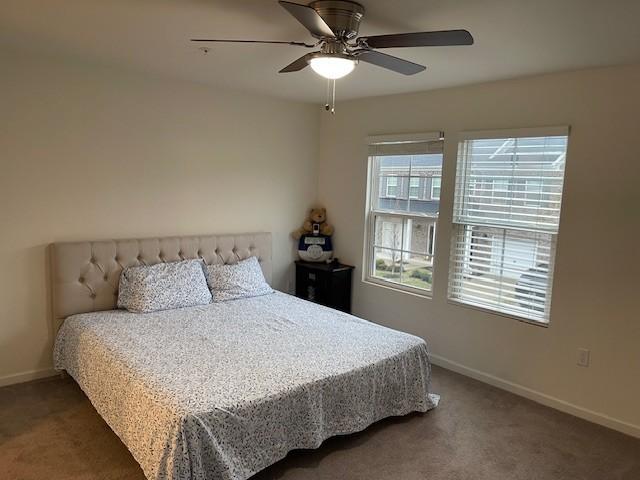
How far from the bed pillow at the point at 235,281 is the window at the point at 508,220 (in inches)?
65.6

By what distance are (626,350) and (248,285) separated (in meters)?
2.80

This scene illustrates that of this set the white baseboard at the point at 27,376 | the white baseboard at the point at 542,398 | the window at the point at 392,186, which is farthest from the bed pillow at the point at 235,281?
the white baseboard at the point at 542,398

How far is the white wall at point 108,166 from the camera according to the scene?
3225mm

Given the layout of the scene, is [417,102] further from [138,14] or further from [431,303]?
[138,14]

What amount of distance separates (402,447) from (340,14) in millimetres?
2364

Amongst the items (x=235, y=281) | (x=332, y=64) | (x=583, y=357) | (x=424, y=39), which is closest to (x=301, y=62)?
(x=332, y=64)

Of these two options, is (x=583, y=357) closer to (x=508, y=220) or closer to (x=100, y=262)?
(x=508, y=220)

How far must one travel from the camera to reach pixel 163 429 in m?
2.07

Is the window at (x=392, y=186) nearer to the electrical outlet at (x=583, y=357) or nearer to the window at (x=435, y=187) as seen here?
the window at (x=435, y=187)

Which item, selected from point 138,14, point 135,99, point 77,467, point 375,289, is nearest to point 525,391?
point 375,289

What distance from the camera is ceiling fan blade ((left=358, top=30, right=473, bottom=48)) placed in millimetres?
1907

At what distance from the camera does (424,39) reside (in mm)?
2016

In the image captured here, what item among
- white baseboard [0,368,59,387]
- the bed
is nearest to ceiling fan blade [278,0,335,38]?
the bed

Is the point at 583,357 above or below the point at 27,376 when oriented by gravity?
above
